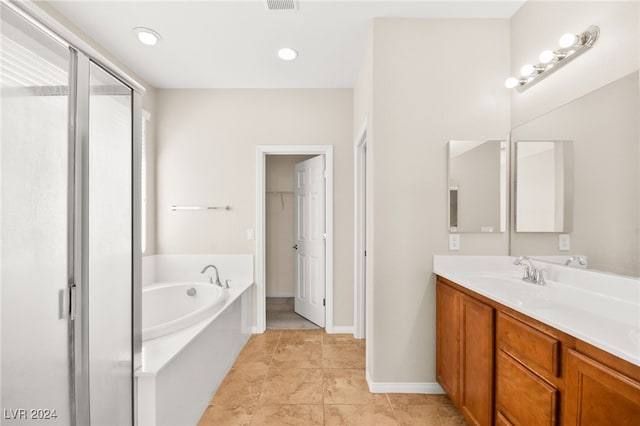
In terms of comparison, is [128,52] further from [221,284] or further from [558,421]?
[558,421]

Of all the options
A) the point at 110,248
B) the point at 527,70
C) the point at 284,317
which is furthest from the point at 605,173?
the point at 284,317

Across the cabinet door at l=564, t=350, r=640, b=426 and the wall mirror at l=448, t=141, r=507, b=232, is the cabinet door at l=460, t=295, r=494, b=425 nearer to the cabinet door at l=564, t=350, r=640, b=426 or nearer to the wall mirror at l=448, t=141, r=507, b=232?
the cabinet door at l=564, t=350, r=640, b=426

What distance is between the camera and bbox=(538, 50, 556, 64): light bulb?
174cm

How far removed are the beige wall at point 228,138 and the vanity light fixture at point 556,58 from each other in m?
1.63

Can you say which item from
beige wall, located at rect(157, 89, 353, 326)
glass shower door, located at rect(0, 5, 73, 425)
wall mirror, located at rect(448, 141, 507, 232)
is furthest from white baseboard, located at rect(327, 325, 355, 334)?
glass shower door, located at rect(0, 5, 73, 425)

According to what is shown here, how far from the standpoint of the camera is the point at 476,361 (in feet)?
5.26

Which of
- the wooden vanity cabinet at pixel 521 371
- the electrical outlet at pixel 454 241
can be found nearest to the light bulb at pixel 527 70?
the electrical outlet at pixel 454 241

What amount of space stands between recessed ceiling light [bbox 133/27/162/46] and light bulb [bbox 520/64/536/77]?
8.63ft

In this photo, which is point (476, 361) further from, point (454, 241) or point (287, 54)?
point (287, 54)

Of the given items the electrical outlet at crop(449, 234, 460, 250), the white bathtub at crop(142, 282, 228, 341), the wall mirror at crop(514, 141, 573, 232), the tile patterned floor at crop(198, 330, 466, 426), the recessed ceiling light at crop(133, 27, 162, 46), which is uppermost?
the recessed ceiling light at crop(133, 27, 162, 46)

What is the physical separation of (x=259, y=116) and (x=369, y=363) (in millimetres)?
2603

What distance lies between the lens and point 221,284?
319 cm

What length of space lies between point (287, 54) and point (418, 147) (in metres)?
1.39

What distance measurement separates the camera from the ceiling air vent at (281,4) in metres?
1.98
